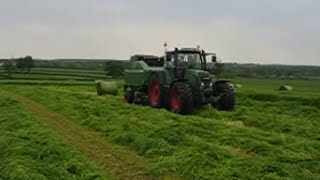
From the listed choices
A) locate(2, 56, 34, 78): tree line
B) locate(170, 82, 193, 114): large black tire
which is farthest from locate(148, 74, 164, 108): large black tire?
locate(2, 56, 34, 78): tree line

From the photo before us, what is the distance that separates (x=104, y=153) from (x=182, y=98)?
267 inches

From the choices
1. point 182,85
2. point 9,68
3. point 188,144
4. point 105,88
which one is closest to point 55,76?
point 9,68

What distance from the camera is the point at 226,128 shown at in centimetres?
1367

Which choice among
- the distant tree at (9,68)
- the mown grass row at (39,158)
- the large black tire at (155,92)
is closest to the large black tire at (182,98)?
the large black tire at (155,92)

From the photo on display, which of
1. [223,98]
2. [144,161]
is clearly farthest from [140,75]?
[144,161]

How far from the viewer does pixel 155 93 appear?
2039 centimetres

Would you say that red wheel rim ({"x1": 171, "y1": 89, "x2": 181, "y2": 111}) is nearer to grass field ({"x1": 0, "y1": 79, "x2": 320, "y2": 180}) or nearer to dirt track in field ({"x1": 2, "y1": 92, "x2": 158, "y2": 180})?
grass field ({"x1": 0, "y1": 79, "x2": 320, "y2": 180})

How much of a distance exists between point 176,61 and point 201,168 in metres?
10.3

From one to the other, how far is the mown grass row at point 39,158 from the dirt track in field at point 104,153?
0.30 m

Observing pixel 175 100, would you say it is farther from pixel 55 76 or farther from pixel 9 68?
pixel 9 68

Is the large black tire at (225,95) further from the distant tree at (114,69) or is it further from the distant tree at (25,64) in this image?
the distant tree at (25,64)

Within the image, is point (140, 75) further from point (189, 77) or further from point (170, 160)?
point (170, 160)

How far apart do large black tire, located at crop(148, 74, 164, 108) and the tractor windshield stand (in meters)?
1.12

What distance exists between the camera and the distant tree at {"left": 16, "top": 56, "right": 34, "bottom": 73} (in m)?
75.8
